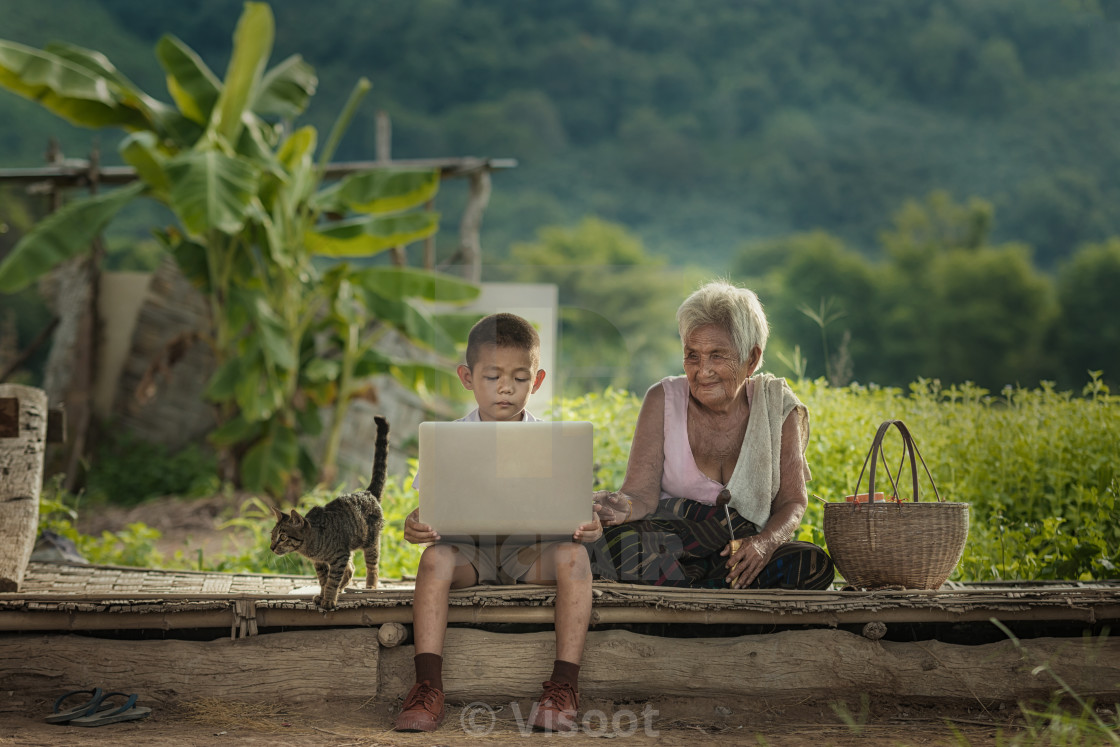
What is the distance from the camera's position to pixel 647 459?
3.19m

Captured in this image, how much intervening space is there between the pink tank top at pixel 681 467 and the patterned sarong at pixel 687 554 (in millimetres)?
46

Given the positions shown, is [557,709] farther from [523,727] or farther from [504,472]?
[504,472]

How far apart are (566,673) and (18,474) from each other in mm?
2177

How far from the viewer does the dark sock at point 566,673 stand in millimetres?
2803

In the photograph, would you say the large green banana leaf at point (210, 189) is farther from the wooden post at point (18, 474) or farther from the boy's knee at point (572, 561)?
the boy's knee at point (572, 561)

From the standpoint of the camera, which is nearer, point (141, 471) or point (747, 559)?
point (747, 559)

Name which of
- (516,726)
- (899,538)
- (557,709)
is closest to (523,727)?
(516,726)

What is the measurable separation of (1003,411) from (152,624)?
4021mm

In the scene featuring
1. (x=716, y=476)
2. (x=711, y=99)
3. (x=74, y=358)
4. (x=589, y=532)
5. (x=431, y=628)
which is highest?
(x=711, y=99)

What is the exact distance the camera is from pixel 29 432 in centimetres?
354

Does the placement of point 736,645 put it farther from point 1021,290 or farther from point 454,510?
point 1021,290

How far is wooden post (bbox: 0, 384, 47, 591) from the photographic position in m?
3.37

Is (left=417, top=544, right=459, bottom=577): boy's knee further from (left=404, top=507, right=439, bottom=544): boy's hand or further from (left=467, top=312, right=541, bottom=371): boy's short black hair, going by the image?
(left=467, top=312, right=541, bottom=371): boy's short black hair

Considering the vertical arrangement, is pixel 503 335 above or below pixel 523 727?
above
